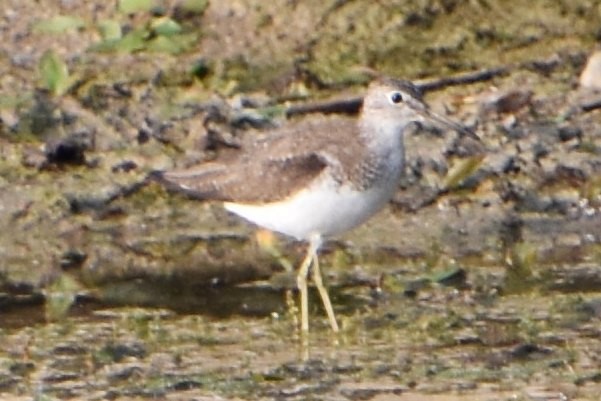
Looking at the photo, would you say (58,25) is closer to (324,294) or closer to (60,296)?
(60,296)

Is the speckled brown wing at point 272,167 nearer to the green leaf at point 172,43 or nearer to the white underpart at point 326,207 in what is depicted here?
the white underpart at point 326,207

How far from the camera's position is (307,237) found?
8.23 metres

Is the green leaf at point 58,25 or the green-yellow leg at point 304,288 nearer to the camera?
the green-yellow leg at point 304,288

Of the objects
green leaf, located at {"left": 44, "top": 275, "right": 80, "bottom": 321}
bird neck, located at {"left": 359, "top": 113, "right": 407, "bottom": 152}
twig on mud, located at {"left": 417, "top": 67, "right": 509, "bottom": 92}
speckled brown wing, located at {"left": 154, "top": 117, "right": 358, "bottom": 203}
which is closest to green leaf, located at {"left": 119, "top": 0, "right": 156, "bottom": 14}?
twig on mud, located at {"left": 417, "top": 67, "right": 509, "bottom": 92}

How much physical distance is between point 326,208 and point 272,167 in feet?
1.38

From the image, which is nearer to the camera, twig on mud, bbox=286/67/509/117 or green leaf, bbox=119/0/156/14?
twig on mud, bbox=286/67/509/117

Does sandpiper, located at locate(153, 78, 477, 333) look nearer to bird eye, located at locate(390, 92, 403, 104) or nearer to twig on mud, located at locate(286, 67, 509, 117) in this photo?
bird eye, located at locate(390, 92, 403, 104)

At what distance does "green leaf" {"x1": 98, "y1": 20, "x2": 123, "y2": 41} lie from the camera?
11078mm

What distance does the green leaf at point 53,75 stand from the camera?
34.6 feet

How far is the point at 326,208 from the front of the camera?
8.02 m

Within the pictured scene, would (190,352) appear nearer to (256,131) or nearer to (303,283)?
(303,283)

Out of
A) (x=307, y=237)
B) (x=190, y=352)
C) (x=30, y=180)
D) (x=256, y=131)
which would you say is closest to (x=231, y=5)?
(x=256, y=131)

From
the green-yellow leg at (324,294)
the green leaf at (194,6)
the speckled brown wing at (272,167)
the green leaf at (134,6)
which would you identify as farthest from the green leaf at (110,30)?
the green-yellow leg at (324,294)

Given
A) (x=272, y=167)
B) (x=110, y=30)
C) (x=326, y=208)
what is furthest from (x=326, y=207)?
(x=110, y=30)
